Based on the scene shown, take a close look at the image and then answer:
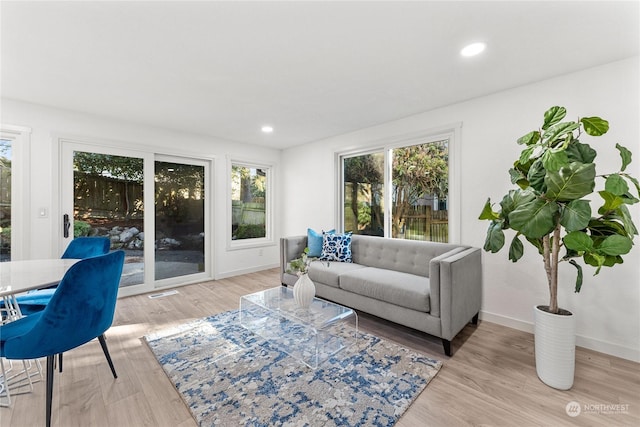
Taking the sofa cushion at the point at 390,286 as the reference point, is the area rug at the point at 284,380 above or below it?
below

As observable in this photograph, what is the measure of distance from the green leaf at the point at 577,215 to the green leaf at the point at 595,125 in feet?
1.76

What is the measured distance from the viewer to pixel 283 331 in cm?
258

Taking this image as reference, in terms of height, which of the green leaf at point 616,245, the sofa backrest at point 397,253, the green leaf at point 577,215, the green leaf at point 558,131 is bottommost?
the sofa backrest at point 397,253

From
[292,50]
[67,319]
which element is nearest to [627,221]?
[292,50]

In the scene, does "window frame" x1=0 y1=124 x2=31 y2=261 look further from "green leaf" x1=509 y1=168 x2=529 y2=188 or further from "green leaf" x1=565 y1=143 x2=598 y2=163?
"green leaf" x1=565 y1=143 x2=598 y2=163

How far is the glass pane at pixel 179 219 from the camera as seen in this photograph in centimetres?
403

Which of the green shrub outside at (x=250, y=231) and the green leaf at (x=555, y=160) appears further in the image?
the green shrub outside at (x=250, y=231)

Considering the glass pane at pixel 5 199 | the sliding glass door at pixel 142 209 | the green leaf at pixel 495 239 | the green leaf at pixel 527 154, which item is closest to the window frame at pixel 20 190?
the glass pane at pixel 5 199

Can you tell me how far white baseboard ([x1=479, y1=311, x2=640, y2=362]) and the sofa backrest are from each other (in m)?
0.83

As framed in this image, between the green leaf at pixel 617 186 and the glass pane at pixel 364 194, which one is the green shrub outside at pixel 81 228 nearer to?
the glass pane at pixel 364 194

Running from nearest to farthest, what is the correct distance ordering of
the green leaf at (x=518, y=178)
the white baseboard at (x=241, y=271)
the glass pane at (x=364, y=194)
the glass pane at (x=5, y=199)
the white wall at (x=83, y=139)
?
the green leaf at (x=518, y=178)
the glass pane at (x=5, y=199)
the white wall at (x=83, y=139)
the glass pane at (x=364, y=194)
the white baseboard at (x=241, y=271)

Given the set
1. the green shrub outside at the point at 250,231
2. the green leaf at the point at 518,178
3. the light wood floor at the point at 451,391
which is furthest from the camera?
the green shrub outside at the point at 250,231

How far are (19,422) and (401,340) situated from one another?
2.58m

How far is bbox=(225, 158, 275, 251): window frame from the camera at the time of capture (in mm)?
4664
